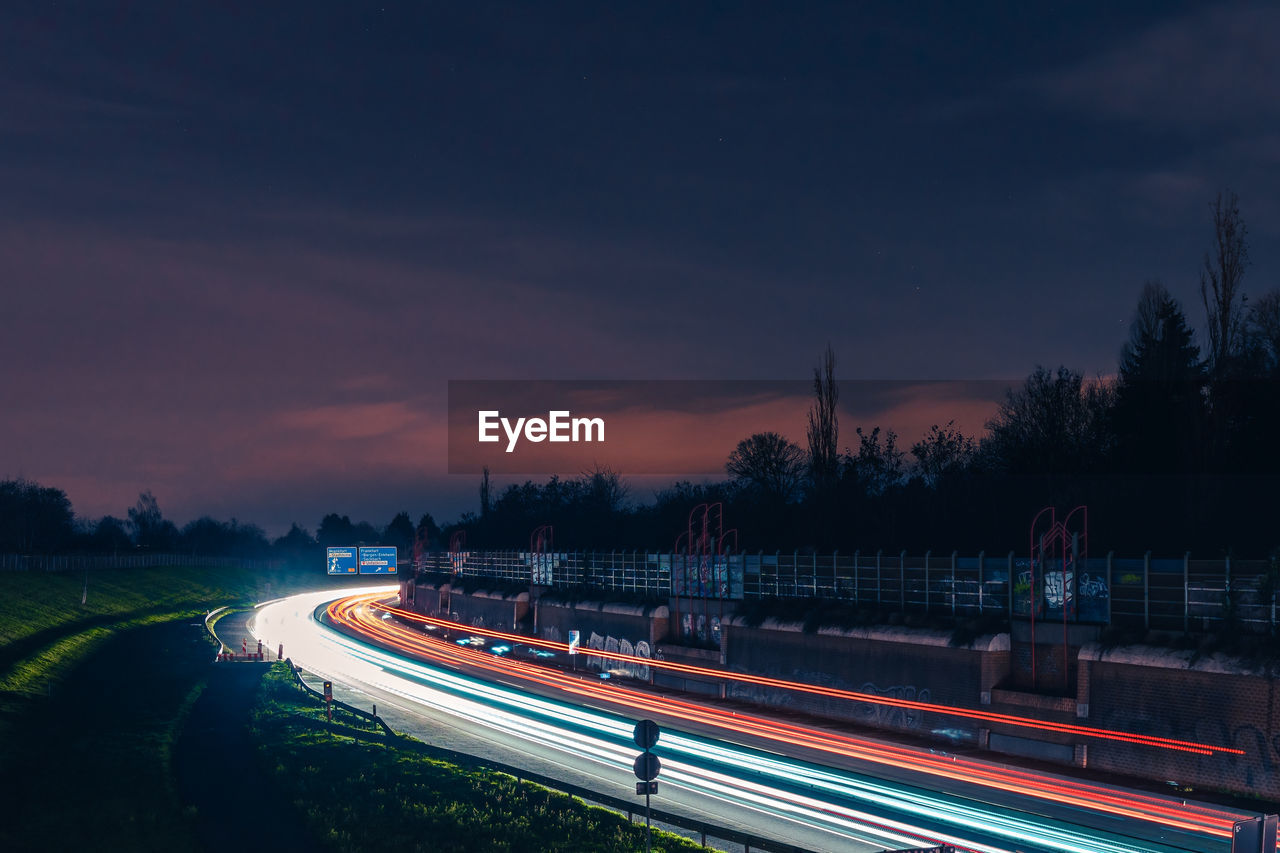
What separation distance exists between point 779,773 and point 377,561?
72877 millimetres

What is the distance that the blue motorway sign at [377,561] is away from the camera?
316 feet

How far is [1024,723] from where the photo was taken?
3306 centimetres

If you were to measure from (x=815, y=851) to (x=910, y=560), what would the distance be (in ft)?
70.0

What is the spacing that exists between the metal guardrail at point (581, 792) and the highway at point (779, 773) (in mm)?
1261

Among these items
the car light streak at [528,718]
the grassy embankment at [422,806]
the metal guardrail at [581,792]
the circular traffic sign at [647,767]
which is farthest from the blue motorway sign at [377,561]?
the circular traffic sign at [647,767]

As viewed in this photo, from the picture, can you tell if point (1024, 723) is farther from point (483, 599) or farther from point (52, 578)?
point (52, 578)

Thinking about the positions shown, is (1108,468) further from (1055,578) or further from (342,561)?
(342,561)

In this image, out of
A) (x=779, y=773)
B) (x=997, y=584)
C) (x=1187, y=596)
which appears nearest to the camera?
(x=779, y=773)

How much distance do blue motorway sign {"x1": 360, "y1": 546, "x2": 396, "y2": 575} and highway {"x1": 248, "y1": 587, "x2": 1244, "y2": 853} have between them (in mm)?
40958

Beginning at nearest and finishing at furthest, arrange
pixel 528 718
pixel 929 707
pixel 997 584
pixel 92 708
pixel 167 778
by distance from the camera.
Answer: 1. pixel 167 778
2. pixel 929 707
3. pixel 997 584
4. pixel 528 718
5. pixel 92 708

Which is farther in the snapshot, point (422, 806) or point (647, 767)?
point (422, 806)

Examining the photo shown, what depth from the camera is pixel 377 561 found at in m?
96.8

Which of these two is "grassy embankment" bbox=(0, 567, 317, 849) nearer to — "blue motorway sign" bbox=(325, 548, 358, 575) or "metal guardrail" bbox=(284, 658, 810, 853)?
"metal guardrail" bbox=(284, 658, 810, 853)

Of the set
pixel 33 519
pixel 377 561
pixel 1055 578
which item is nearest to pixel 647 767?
pixel 1055 578
